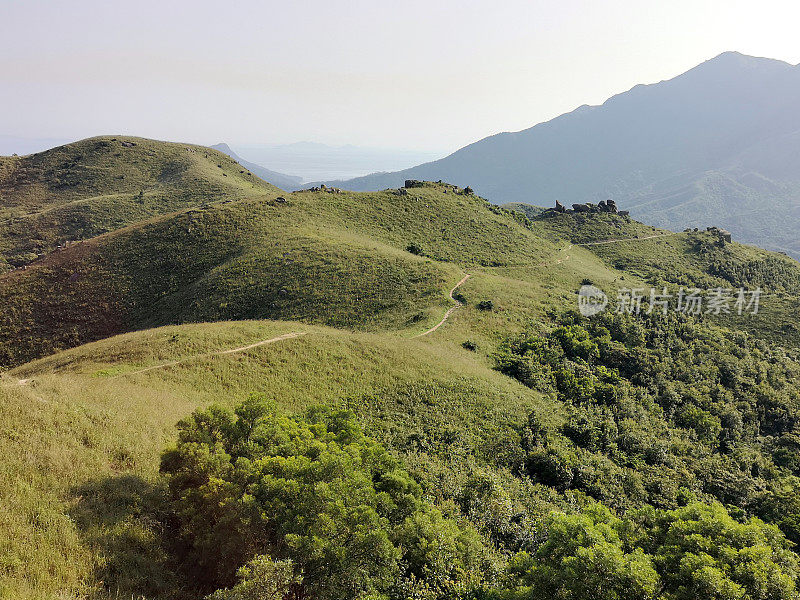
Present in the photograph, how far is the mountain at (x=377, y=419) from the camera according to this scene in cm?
1094

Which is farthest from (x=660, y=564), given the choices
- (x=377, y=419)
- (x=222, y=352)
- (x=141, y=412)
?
(x=222, y=352)

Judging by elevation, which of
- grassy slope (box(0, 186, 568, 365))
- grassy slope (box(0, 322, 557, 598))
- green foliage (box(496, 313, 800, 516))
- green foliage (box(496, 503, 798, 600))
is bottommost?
green foliage (box(496, 313, 800, 516))

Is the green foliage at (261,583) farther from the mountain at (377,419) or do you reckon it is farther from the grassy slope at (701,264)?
the grassy slope at (701,264)

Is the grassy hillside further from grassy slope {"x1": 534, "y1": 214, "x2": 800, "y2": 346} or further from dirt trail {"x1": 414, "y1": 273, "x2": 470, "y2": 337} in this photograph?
grassy slope {"x1": 534, "y1": 214, "x2": 800, "y2": 346}

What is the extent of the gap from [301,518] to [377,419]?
1340 cm

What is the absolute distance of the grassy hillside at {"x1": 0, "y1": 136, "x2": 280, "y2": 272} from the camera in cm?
8169

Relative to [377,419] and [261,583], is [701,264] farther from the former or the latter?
[261,583]

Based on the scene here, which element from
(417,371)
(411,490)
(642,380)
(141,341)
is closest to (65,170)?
(141,341)

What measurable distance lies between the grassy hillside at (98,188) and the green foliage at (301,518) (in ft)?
260

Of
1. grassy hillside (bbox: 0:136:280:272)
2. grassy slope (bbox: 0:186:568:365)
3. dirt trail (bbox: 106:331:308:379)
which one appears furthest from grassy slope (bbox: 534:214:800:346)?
grassy hillside (bbox: 0:136:280:272)

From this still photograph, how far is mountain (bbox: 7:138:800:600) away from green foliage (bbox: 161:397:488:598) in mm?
88

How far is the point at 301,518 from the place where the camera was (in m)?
10.9

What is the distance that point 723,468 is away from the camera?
1178 inches

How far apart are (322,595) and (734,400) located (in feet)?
168
